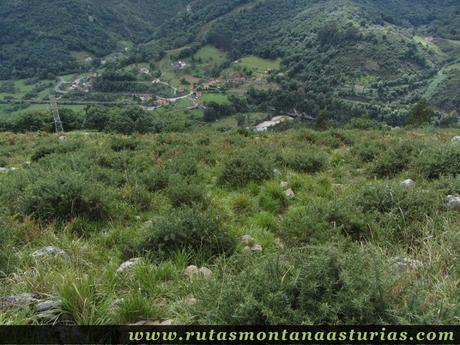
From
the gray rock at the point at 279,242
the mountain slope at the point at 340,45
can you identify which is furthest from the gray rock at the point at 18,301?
the mountain slope at the point at 340,45

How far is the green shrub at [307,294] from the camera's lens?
2.60 meters

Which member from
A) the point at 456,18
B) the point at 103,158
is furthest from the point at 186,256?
the point at 456,18

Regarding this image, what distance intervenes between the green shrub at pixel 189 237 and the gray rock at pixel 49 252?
3.58ft

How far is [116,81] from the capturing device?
125875 mm

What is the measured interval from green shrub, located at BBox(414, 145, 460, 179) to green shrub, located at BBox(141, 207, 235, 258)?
18.0 ft

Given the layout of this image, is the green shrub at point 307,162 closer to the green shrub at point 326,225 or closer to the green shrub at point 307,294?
the green shrub at point 326,225

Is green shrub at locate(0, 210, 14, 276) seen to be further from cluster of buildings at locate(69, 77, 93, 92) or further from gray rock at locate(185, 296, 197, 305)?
cluster of buildings at locate(69, 77, 93, 92)

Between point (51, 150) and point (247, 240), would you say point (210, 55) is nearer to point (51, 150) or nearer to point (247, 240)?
point (51, 150)

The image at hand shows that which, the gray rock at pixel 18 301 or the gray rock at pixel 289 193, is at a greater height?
the gray rock at pixel 18 301

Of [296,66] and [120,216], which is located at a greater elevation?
[120,216]

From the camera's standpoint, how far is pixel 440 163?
7.19 m

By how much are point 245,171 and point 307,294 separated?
5.28 m

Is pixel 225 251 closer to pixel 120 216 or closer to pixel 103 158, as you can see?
pixel 120 216

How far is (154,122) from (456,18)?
635 ft
